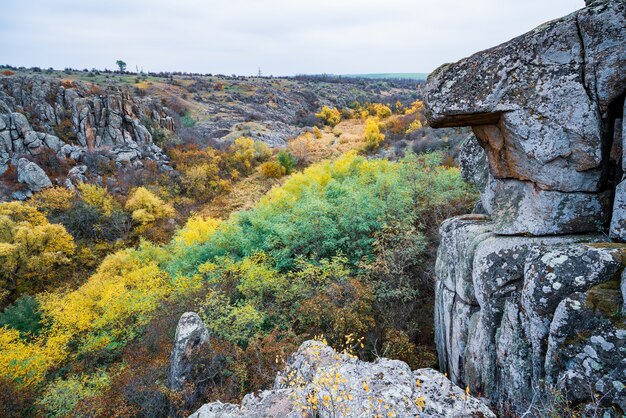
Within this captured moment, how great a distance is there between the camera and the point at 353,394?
4.61m

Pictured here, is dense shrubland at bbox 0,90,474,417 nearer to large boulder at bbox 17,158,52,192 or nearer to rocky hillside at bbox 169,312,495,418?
rocky hillside at bbox 169,312,495,418

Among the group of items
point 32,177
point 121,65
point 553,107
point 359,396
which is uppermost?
point 121,65

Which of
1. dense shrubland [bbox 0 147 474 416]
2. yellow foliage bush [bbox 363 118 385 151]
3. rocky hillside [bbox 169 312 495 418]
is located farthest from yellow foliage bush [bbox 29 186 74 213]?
yellow foliage bush [bbox 363 118 385 151]

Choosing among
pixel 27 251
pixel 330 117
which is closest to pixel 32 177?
pixel 27 251

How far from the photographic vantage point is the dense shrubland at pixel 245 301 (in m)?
8.18

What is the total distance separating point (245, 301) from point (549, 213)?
854 cm

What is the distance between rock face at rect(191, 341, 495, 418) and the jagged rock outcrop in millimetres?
32122

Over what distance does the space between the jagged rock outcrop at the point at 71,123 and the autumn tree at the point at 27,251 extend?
1208cm

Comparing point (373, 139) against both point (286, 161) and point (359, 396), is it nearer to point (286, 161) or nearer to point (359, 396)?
point (286, 161)

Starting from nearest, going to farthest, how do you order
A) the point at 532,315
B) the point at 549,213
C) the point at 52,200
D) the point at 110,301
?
the point at 532,315
the point at 549,213
the point at 110,301
the point at 52,200

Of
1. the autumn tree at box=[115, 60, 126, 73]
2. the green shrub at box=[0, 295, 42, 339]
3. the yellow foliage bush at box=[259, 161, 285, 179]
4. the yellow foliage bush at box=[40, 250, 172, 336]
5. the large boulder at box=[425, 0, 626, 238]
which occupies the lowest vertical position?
the green shrub at box=[0, 295, 42, 339]

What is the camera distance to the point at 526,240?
5168mm

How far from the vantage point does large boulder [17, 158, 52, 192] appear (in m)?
26.0

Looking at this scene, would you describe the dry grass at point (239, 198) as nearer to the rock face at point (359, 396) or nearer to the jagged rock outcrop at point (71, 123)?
the jagged rock outcrop at point (71, 123)
